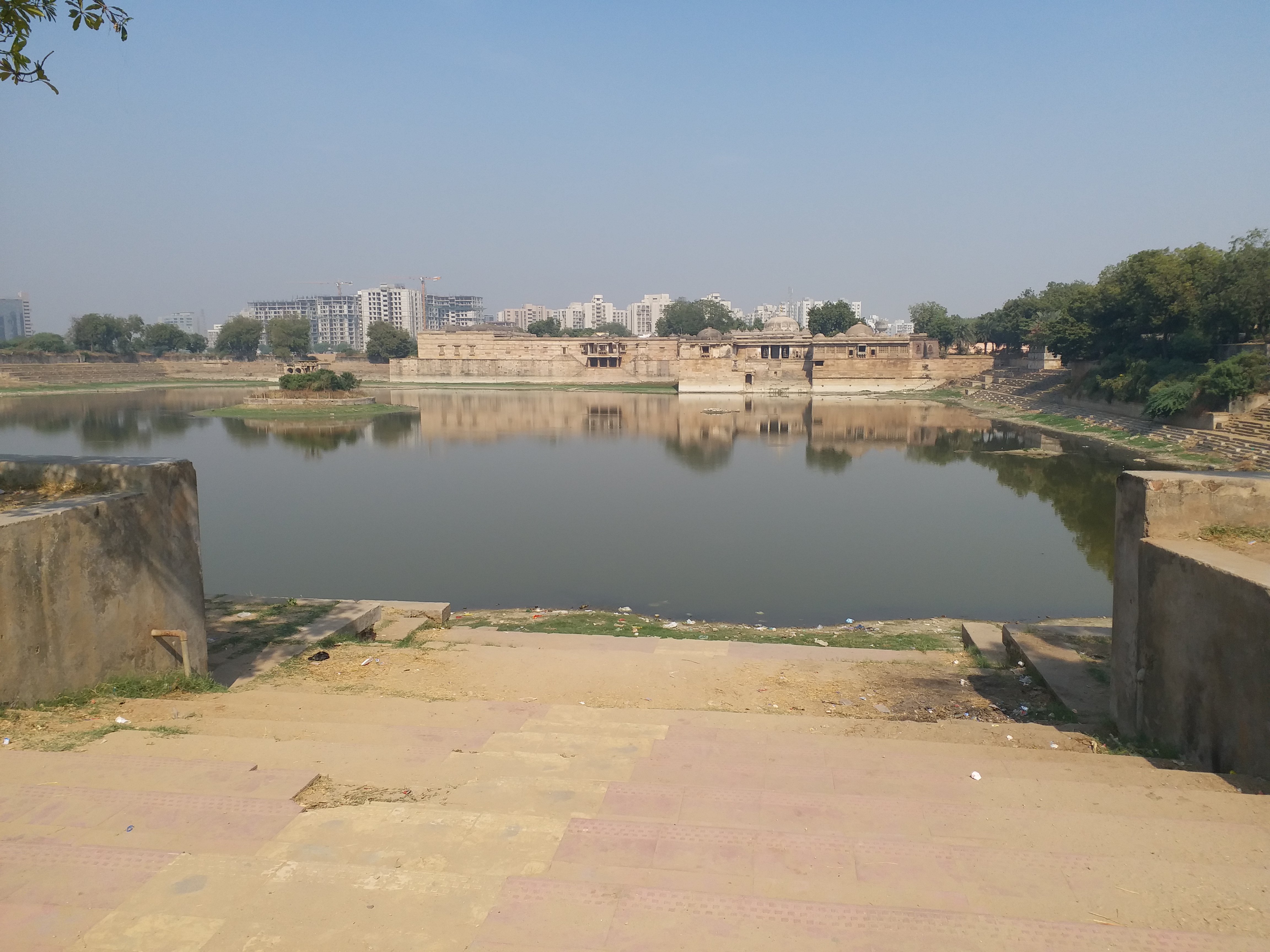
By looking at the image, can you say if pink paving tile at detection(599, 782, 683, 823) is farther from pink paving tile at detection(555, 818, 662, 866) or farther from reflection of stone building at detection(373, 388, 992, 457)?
reflection of stone building at detection(373, 388, 992, 457)

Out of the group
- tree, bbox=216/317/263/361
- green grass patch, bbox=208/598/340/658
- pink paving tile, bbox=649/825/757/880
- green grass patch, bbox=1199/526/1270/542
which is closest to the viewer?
pink paving tile, bbox=649/825/757/880

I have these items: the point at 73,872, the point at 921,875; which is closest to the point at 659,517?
the point at 921,875

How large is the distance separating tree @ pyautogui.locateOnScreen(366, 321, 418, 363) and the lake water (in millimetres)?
32120

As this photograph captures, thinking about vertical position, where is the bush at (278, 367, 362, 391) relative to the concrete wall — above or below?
above

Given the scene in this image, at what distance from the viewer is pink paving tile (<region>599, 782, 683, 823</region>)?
86.8 inches

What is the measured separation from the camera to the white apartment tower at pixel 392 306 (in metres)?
140

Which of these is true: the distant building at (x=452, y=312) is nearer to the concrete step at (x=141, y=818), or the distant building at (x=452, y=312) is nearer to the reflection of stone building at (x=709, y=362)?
the reflection of stone building at (x=709, y=362)

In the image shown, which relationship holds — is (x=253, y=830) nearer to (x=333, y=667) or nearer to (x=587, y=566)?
(x=333, y=667)

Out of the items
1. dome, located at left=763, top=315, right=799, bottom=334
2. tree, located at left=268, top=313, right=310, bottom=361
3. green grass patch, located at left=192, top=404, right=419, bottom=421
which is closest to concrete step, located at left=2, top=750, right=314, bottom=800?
green grass patch, located at left=192, top=404, right=419, bottom=421

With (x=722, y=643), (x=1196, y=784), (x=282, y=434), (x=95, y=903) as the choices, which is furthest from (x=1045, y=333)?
(x=95, y=903)

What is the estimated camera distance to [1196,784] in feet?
8.57

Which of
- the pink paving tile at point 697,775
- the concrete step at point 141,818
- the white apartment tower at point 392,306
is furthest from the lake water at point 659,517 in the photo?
the white apartment tower at point 392,306

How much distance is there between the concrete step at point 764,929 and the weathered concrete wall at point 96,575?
8.05 feet

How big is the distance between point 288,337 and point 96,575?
61562 mm
